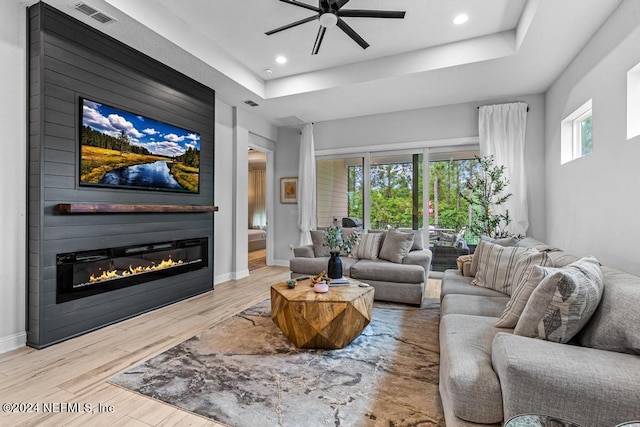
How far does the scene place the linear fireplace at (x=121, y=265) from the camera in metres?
2.71

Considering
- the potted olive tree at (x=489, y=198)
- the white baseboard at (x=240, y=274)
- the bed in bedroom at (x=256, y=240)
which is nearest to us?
the potted olive tree at (x=489, y=198)

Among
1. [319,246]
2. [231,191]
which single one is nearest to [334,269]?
[319,246]

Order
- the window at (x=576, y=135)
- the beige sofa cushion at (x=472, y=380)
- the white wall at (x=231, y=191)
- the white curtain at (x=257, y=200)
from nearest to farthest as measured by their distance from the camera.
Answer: the beige sofa cushion at (x=472, y=380) < the window at (x=576, y=135) < the white wall at (x=231, y=191) < the white curtain at (x=257, y=200)

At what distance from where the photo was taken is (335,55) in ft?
12.7

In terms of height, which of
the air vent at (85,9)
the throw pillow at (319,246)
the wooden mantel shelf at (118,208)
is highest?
the air vent at (85,9)

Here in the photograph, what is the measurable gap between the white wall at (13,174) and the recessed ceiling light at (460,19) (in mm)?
3900

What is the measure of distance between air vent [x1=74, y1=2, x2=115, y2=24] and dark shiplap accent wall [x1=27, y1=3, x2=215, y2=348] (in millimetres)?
196

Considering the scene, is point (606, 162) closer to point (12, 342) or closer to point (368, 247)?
point (368, 247)

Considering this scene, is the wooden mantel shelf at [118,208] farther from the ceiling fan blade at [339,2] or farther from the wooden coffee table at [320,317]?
the ceiling fan blade at [339,2]

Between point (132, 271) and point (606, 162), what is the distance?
15.3ft

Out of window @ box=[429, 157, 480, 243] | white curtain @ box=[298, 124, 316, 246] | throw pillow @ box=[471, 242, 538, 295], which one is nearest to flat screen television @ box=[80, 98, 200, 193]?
white curtain @ box=[298, 124, 316, 246]

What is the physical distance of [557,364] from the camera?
3.82 ft

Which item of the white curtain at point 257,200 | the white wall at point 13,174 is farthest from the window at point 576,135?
the white curtain at point 257,200

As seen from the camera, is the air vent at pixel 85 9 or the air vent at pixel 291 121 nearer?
the air vent at pixel 85 9
